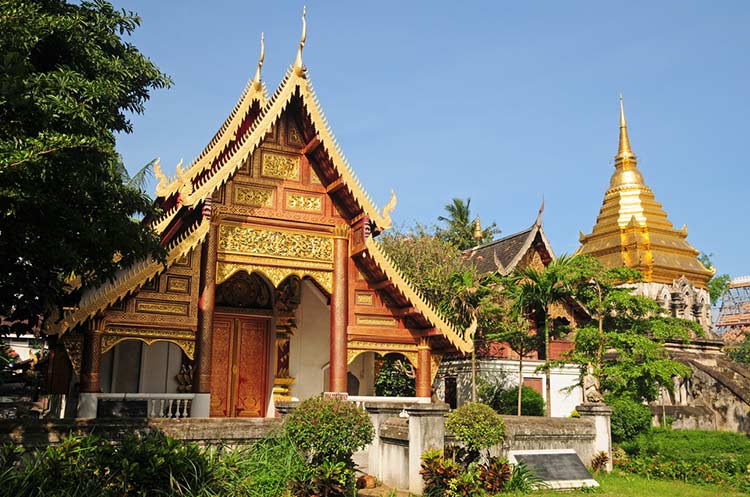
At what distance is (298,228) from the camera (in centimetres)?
1295

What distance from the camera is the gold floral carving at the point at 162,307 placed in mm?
Answer: 11062

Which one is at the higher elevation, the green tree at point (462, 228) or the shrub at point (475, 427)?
the green tree at point (462, 228)

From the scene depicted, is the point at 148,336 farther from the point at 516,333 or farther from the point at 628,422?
the point at 516,333

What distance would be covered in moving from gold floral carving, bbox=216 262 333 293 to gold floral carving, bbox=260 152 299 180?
5.76 feet

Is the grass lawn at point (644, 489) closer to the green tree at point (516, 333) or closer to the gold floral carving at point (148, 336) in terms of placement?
the gold floral carving at point (148, 336)

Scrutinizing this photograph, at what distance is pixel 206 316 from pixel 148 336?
99 centimetres

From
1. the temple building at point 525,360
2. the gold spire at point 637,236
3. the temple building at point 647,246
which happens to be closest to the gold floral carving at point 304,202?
the temple building at point 525,360

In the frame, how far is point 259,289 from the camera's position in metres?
14.9

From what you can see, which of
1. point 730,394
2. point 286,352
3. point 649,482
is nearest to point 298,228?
point 286,352

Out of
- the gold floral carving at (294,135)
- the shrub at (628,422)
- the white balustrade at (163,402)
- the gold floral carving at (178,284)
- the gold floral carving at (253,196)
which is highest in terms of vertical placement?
the gold floral carving at (294,135)

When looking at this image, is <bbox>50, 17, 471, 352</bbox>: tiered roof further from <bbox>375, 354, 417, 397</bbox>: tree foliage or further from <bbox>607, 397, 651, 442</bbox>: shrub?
<bbox>375, 354, 417, 397</bbox>: tree foliage

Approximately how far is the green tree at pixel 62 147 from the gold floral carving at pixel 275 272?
2873mm

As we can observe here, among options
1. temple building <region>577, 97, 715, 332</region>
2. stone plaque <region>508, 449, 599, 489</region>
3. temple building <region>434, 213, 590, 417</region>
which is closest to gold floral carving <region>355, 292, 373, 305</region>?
stone plaque <region>508, 449, 599, 489</region>

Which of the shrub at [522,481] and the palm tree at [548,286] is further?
the palm tree at [548,286]
